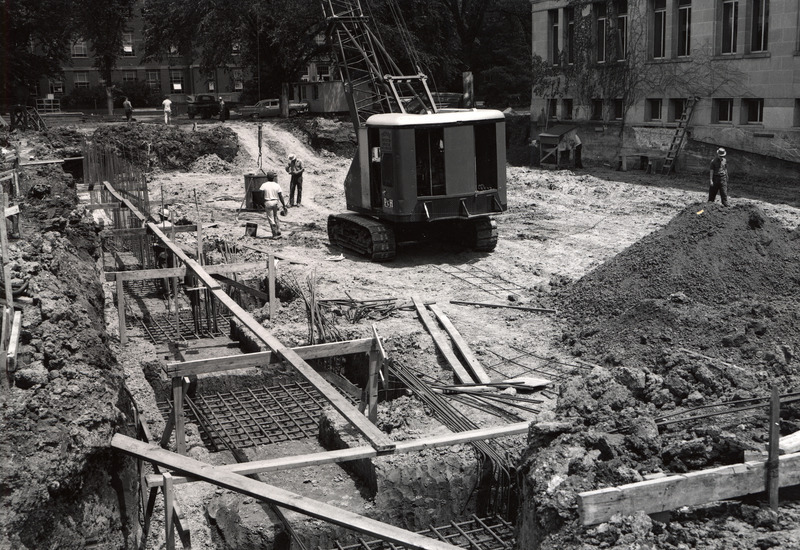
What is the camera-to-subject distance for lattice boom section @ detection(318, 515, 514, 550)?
891cm

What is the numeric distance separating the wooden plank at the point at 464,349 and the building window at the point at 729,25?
19.7 metres

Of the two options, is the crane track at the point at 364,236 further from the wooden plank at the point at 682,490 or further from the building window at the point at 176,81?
the building window at the point at 176,81

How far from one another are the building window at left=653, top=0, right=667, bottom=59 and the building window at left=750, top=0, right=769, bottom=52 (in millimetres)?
3994

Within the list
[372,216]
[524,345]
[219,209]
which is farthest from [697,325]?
[219,209]

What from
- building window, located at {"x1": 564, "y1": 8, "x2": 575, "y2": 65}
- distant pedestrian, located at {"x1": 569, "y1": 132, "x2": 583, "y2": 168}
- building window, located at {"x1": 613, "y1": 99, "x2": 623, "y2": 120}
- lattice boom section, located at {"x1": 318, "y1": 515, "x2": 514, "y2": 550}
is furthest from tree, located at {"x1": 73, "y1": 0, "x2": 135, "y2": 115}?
lattice boom section, located at {"x1": 318, "y1": 515, "x2": 514, "y2": 550}

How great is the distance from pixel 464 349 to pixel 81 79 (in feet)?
210

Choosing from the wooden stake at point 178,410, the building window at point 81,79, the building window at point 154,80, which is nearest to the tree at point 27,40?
the building window at point 154,80

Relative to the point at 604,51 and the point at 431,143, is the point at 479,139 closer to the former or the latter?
the point at 431,143

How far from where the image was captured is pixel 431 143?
59.5ft

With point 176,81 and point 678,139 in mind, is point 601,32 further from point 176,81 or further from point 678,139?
point 176,81

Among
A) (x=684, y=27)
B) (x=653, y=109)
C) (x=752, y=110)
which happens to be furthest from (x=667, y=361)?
(x=653, y=109)

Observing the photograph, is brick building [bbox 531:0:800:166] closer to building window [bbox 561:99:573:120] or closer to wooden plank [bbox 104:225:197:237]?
building window [bbox 561:99:573:120]

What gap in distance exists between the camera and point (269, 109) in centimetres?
4544

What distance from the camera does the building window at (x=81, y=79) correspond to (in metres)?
69.2
